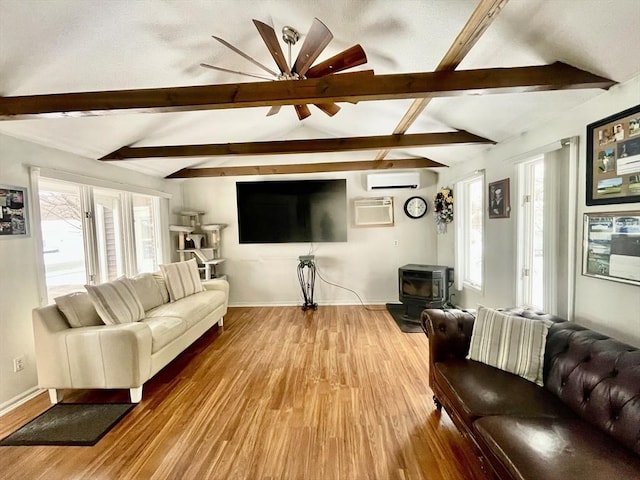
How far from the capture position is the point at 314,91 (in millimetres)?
1969

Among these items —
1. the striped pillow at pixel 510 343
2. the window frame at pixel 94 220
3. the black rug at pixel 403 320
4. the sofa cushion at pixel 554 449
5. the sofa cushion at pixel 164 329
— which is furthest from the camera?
the black rug at pixel 403 320

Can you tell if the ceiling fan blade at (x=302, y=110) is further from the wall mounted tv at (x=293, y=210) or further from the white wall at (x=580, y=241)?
the wall mounted tv at (x=293, y=210)


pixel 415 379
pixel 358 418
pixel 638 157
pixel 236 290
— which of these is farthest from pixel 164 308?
pixel 638 157

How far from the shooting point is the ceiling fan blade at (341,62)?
169cm

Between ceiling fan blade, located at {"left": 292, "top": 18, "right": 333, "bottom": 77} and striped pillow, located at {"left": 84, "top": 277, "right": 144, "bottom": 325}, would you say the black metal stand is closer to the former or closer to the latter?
striped pillow, located at {"left": 84, "top": 277, "right": 144, "bottom": 325}

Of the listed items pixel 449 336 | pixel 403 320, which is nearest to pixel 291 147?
pixel 449 336

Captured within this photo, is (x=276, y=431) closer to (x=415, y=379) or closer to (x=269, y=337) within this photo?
(x=415, y=379)

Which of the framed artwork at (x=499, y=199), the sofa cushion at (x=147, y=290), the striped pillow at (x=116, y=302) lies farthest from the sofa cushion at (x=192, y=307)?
the framed artwork at (x=499, y=199)

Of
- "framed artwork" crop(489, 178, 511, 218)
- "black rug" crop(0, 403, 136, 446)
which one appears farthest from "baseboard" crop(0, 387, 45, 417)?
"framed artwork" crop(489, 178, 511, 218)

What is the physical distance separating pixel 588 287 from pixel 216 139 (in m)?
4.09

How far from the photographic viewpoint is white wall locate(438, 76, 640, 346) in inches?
70.1

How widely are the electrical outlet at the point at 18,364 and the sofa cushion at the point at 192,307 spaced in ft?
3.21

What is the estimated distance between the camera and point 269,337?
12.3ft

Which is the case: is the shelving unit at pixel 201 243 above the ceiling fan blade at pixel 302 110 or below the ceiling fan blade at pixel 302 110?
below
